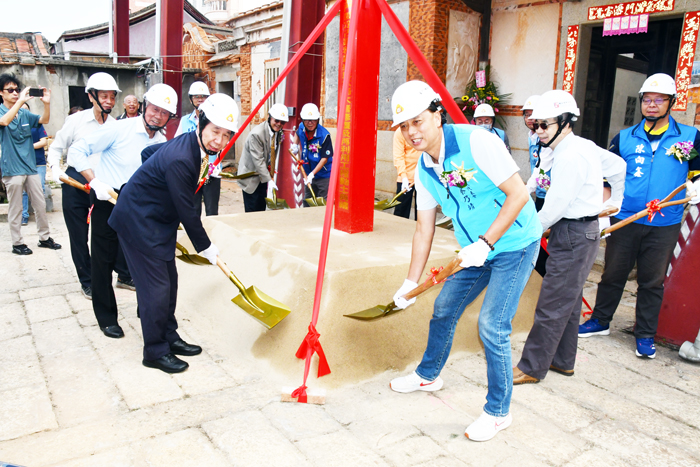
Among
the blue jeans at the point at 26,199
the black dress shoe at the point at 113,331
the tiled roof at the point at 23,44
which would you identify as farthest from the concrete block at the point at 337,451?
the tiled roof at the point at 23,44

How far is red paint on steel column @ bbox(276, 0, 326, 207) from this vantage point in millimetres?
7535

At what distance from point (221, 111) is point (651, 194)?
290 cm

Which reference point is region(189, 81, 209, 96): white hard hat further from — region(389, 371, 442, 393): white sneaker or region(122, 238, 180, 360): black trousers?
region(389, 371, 442, 393): white sneaker

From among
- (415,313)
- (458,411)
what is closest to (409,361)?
(415,313)

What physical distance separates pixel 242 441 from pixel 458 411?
1127 mm

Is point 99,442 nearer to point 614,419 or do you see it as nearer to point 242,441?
point 242,441

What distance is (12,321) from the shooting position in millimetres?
3928

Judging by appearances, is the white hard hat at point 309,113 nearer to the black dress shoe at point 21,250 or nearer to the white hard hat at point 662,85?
the black dress shoe at point 21,250

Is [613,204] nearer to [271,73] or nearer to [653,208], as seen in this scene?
[653,208]

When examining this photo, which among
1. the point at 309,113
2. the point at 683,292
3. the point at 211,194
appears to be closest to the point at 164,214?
the point at 211,194

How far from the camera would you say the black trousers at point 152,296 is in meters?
3.14

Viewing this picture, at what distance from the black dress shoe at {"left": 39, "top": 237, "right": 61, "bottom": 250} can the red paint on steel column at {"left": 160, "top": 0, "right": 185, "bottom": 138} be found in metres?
4.32

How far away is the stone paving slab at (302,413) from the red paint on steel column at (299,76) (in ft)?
14.0

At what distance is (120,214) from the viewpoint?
10.2ft
